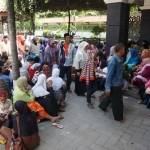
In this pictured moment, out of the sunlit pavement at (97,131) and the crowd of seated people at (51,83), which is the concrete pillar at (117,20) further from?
the sunlit pavement at (97,131)

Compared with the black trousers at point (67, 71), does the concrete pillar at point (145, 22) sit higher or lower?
higher

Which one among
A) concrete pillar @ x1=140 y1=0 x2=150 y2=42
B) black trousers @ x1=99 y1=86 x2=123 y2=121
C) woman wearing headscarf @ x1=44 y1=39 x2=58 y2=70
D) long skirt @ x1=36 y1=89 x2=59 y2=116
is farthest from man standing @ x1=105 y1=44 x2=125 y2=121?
concrete pillar @ x1=140 y1=0 x2=150 y2=42

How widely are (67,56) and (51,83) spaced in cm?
172

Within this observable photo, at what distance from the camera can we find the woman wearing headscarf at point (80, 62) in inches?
320

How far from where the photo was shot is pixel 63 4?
16703 mm

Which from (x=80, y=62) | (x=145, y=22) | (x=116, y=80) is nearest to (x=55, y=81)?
(x=80, y=62)

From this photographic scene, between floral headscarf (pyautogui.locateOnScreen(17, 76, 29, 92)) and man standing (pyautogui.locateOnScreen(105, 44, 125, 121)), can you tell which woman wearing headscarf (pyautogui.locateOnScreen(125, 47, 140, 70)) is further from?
floral headscarf (pyautogui.locateOnScreen(17, 76, 29, 92))

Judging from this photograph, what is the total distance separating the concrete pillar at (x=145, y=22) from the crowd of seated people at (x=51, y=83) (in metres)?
3.22

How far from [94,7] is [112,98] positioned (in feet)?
39.4

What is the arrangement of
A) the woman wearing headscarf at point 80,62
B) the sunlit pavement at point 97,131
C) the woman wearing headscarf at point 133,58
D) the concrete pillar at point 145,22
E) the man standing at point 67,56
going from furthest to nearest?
the concrete pillar at point 145,22 → the woman wearing headscarf at point 133,58 → the man standing at point 67,56 → the woman wearing headscarf at point 80,62 → the sunlit pavement at point 97,131

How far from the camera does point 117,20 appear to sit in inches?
357

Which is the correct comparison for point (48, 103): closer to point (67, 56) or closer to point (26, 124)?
point (26, 124)

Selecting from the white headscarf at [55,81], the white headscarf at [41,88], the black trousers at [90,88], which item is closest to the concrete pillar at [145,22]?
the black trousers at [90,88]

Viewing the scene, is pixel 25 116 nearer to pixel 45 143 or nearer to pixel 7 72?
pixel 45 143
